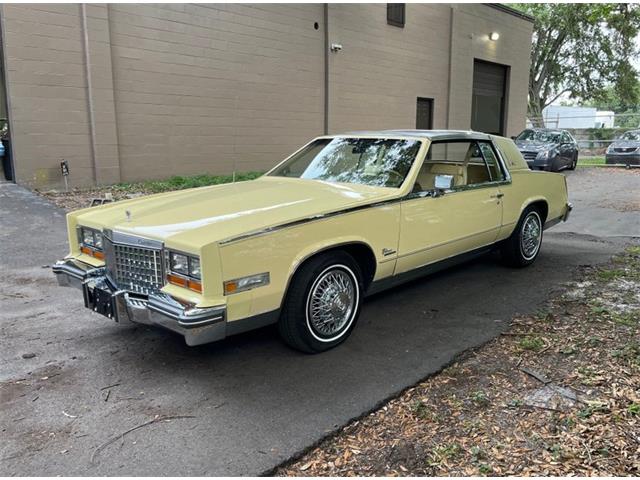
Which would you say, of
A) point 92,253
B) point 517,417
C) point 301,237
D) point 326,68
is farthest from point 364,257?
point 326,68

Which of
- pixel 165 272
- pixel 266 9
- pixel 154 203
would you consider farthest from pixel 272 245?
pixel 266 9

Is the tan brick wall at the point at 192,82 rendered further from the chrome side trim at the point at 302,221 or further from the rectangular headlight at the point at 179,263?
the chrome side trim at the point at 302,221

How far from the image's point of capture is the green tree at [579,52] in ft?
88.5

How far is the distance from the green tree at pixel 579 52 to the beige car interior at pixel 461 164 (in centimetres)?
2436

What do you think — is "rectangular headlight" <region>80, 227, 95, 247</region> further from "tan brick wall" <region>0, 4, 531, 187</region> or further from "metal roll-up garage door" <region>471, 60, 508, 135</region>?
"metal roll-up garage door" <region>471, 60, 508, 135</region>

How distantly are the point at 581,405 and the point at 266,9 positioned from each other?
12.4 metres

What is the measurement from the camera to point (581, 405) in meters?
3.09

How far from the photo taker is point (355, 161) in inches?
192

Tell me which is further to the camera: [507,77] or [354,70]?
[507,77]

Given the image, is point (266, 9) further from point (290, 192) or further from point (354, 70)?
point (290, 192)

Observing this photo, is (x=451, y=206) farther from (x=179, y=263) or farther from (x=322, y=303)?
(x=179, y=263)

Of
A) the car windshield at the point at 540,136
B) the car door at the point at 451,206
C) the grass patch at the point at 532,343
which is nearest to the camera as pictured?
the grass patch at the point at 532,343

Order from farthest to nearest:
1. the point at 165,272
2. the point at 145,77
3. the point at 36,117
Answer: the point at 145,77 → the point at 36,117 → the point at 165,272

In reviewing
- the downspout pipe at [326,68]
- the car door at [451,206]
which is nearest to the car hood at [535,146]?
the downspout pipe at [326,68]
